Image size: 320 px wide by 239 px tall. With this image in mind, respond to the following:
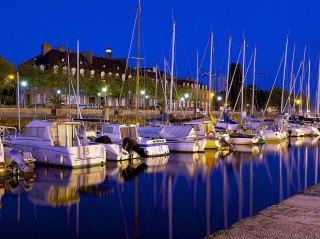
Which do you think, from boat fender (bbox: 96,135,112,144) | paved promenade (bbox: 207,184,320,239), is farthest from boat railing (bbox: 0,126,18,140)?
paved promenade (bbox: 207,184,320,239)

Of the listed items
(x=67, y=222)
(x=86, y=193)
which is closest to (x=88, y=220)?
(x=67, y=222)

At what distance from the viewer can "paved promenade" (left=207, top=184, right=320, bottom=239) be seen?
12.0 m

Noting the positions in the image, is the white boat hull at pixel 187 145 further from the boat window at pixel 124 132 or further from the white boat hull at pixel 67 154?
the white boat hull at pixel 67 154

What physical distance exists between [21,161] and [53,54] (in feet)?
226

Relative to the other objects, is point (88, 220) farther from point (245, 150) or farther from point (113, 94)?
point (113, 94)

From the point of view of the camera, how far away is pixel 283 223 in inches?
519

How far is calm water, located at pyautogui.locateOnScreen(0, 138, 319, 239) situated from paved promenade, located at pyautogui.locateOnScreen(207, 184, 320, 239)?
1.11 meters

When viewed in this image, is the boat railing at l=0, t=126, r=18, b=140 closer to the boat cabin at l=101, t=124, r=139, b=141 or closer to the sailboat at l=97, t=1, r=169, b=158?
the sailboat at l=97, t=1, r=169, b=158

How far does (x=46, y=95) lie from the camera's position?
3162 inches

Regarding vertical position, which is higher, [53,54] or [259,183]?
[53,54]

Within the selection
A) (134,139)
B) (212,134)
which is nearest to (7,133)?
(134,139)

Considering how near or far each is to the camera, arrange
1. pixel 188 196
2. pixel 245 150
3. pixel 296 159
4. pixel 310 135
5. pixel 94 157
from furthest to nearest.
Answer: pixel 310 135 < pixel 245 150 < pixel 296 159 < pixel 94 157 < pixel 188 196

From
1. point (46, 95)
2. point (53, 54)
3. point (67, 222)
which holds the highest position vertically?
point (53, 54)

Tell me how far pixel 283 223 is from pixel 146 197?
6.83 meters
